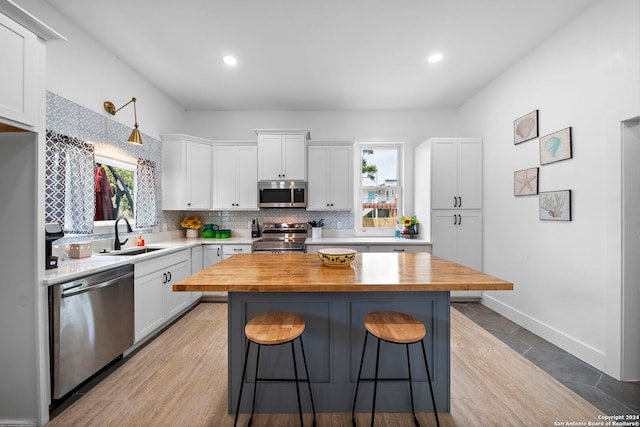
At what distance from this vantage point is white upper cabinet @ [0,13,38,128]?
4.76 feet

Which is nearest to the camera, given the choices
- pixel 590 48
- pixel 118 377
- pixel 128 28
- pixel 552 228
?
pixel 118 377

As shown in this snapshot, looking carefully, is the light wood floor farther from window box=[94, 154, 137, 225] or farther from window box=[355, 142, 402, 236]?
window box=[355, 142, 402, 236]

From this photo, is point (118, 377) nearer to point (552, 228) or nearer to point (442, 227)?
point (442, 227)

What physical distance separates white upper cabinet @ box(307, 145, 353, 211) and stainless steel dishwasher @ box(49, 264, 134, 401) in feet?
8.58

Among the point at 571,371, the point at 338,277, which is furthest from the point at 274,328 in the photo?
the point at 571,371

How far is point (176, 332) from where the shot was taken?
2941mm

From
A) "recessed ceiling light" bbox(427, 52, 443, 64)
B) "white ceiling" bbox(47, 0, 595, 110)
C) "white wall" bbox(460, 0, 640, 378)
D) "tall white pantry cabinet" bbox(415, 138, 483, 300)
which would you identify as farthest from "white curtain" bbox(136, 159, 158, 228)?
"white wall" bbox(460, 0, 640, 378)

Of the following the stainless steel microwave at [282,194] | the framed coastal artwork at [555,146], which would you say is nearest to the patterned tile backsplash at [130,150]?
the stainless steel microwave at [282,194]

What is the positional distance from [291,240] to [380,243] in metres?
1.33

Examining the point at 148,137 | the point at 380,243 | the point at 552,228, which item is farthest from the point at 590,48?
the point at 148,137

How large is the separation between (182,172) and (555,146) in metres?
4.61

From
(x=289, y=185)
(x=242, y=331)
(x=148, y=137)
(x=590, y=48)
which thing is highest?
(x=590, y=48)

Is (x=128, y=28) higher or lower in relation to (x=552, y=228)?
higher

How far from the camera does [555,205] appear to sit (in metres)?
2.59
